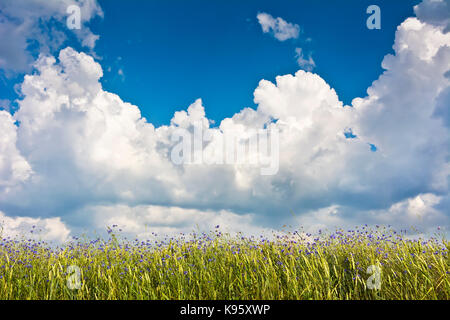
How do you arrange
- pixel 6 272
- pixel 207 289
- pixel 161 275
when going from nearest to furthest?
1. pixel 207 289
2. pixel 161 275
3. pixel 6 272

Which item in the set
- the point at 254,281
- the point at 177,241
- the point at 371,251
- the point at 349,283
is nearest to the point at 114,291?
the point at 254,281

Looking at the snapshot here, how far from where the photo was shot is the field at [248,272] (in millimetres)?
6312

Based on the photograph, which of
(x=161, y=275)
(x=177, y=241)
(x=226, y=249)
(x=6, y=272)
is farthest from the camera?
(x=177, y=241)

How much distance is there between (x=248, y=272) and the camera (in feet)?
23.9

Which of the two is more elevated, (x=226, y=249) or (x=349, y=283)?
(x=226, y=249)

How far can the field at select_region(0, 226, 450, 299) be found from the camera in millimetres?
6312

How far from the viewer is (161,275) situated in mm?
7461

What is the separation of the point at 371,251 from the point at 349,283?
1850 millimetres
